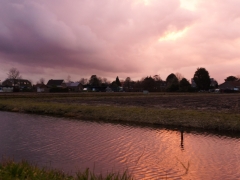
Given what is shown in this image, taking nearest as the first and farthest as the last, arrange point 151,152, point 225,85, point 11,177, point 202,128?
point 11,177 < point 151,152 < point 202,128 < point 225,85

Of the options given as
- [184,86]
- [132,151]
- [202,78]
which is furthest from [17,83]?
[132,151]

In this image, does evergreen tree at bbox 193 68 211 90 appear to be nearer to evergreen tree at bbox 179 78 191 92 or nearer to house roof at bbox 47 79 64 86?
evergreen tree at bbox 179 78 191 92

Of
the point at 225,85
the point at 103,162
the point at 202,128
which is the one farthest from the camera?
the point at 225,85

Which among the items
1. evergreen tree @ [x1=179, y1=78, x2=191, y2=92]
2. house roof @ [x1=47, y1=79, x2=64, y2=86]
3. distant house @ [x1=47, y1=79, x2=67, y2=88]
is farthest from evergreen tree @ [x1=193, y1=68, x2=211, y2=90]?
house roof @ [x1=47, y1=79, x2=64, y2=86]

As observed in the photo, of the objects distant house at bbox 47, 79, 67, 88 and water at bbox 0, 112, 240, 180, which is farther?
distant house at bbox 47, 79, 67, 88

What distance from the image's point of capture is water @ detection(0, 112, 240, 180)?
37.4 ft

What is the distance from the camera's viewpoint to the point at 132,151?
1453 centimetres

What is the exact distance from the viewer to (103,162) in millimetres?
12273

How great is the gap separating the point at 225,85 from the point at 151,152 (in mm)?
155531

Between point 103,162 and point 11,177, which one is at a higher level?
point 11,177

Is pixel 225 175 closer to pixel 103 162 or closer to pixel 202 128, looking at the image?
pixel 103 162

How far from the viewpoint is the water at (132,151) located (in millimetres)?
11406

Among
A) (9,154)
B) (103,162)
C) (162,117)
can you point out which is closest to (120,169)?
(103,162)

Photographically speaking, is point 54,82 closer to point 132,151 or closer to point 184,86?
point 184,86
